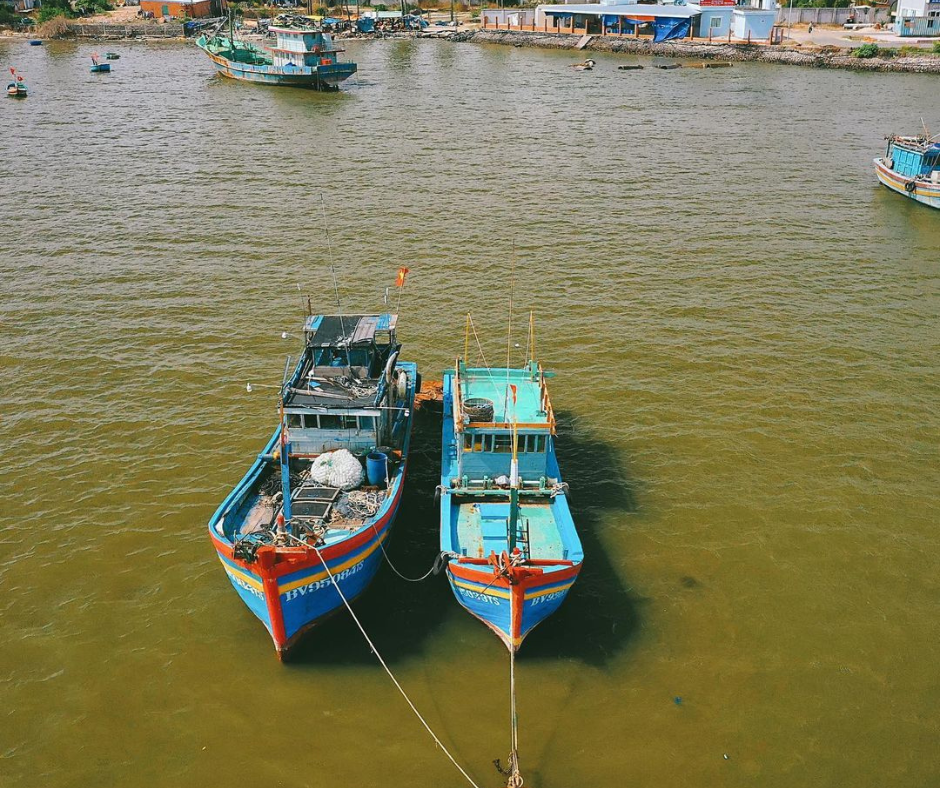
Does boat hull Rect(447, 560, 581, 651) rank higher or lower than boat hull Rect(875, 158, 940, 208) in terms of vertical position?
lower

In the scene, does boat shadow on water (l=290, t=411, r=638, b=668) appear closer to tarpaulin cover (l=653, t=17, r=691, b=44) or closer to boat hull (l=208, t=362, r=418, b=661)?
boat hull (l=208, t=362, r=418, b=661)

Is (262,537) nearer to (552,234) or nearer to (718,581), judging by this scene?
(718,581)

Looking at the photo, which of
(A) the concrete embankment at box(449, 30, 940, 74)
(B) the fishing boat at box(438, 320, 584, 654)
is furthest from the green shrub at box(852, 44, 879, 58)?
(B) the fishing boat at box(438, 320, 584, 654)

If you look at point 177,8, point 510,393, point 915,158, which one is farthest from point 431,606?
point 177,8

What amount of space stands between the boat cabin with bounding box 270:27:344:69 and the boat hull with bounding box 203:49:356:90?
95 centimetres

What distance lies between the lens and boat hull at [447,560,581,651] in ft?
57.5

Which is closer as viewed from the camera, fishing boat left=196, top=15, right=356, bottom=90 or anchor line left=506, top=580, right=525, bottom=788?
anchor line left=506, top=580, right=525, bottom=788

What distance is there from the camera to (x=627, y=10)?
117562 mm

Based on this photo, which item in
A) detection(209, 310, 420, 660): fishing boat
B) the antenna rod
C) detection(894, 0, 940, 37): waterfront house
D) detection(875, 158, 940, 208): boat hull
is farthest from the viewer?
detection(894, 0, 940, 37): waterfront house

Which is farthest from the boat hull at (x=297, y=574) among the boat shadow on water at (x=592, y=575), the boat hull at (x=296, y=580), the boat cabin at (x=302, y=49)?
the boat cabin at (x=302, y=49)

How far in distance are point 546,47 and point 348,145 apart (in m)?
67.6

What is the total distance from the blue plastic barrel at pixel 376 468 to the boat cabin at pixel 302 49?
2931 inches

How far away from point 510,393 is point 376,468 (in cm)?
465

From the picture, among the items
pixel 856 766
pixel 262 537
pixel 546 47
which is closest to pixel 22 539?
A: pixel 262 537
